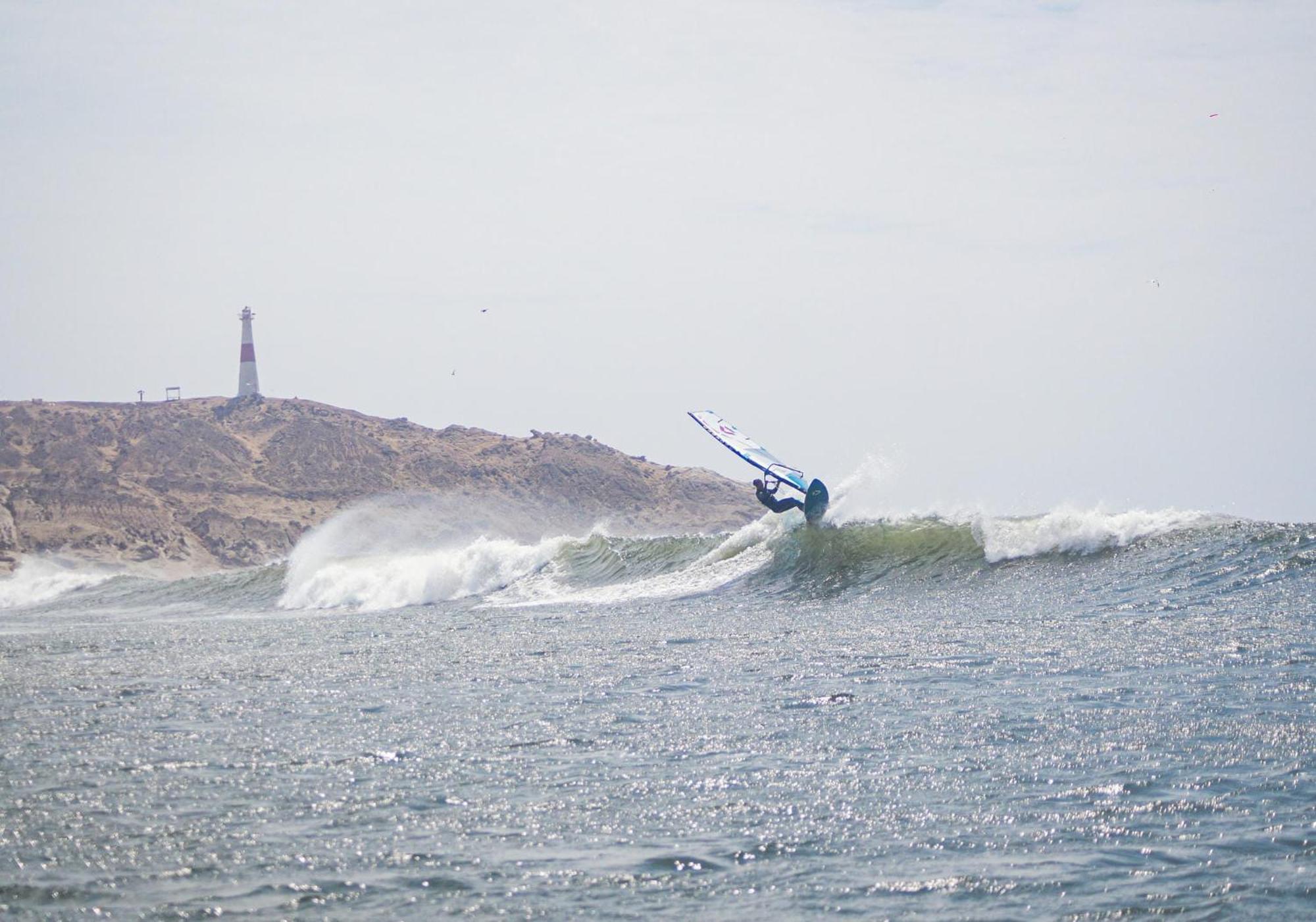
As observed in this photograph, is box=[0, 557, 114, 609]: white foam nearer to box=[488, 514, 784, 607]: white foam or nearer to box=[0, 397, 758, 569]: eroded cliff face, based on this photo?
box=[0, 397, 758, 569]: eroded cliff face

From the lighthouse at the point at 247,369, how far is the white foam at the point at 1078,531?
66716mm

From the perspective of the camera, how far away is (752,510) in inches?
2699

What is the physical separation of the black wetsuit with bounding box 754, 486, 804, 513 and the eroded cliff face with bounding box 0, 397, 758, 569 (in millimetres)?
33378

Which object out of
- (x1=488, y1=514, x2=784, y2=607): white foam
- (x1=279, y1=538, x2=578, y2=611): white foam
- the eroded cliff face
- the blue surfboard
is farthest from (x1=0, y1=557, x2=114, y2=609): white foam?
the blue surfboard

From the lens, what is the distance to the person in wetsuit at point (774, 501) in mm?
Answer: 28109

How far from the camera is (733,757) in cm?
1159

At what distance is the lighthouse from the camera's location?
8475 centimetres

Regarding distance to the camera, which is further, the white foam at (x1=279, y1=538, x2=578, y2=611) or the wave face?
the white foam at (x1=279, y1=538, x2=578, y2=611)

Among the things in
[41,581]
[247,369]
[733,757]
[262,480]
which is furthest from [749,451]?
[247,369]

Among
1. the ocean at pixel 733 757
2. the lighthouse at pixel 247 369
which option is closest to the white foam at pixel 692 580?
the ocean at pixel 733 757

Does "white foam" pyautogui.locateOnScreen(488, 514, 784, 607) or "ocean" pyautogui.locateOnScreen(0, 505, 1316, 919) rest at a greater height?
"white foam" pyautogui.locateOnScreen(488, 514, 784, 607)

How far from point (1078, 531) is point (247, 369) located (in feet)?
228

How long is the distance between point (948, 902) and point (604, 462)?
65.4 meters

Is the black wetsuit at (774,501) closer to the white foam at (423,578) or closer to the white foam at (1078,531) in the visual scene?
the white foam at (1078,531)
